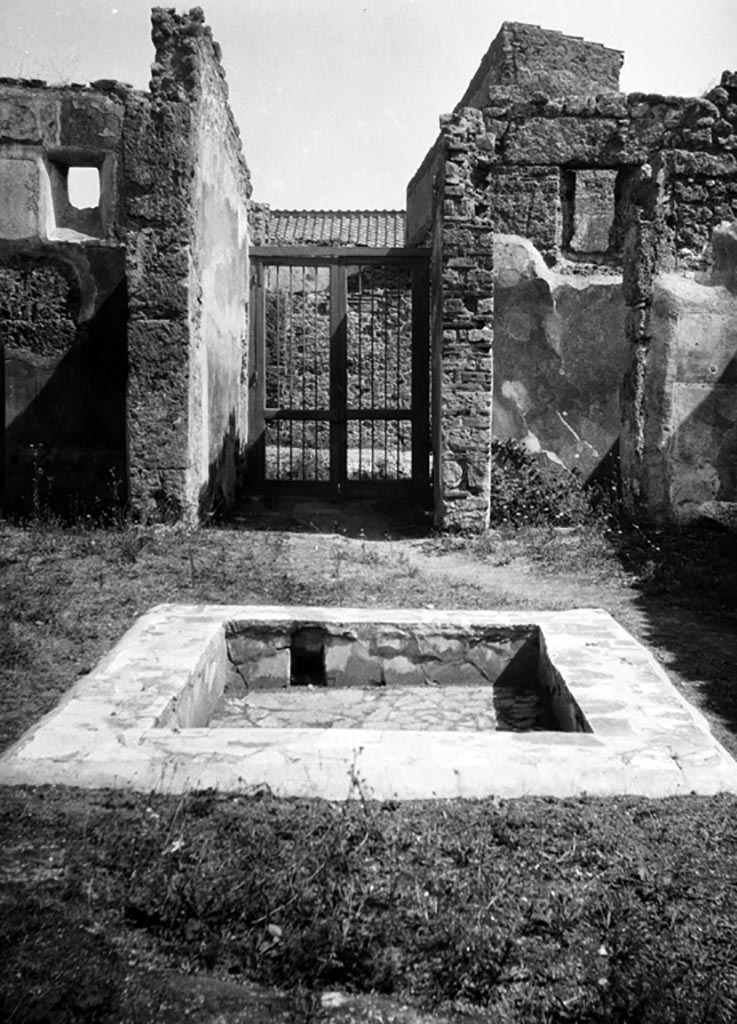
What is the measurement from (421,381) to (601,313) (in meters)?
1.96

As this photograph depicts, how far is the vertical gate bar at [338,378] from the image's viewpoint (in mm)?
9969

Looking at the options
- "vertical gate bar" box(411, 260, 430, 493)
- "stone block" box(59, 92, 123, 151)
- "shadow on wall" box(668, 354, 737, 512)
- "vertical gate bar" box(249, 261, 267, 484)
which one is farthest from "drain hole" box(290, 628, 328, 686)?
"stone block" box(59, 92, 123, 151)

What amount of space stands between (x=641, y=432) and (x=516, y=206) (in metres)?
4.48

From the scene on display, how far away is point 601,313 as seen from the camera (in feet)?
32.0

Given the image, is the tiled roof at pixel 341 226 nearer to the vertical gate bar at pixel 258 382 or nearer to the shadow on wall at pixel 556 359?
the vertical gate bar at pixel 258 382

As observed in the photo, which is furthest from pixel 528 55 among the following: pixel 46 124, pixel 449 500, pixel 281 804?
pixel 281 804

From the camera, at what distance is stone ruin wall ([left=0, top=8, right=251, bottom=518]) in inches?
296

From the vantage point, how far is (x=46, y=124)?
8891 mm

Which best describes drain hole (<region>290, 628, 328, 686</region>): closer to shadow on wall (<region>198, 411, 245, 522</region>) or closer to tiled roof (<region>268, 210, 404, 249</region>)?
shadow on wall (<region>198, 411, 245, 522</region>)

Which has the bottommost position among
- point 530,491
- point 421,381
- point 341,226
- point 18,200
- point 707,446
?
point 530,491

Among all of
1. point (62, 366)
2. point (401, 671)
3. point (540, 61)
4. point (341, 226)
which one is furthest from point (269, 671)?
point (341, 226)

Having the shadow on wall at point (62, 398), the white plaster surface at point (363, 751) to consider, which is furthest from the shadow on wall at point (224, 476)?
the white plaster surface at point (363, 751)

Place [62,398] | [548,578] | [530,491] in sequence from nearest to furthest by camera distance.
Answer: [548,578] < [62,398] < [530,491]

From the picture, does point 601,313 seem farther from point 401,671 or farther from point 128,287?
point 401,671
